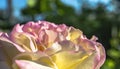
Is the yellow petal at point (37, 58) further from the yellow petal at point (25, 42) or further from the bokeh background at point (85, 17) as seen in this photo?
the bokeh background at point (85, 17)

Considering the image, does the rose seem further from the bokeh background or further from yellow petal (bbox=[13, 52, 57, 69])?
the bokeh background

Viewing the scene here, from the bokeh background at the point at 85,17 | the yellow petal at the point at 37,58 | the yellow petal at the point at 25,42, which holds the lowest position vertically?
the bokeh background at the point at 85,17

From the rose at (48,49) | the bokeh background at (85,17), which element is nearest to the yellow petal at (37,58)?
the rose at (48,49)

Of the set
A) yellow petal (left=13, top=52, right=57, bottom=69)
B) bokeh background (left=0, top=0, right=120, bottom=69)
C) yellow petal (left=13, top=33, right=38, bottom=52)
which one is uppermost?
yellow petal (left=13, top=33, right=38, bottom=52)

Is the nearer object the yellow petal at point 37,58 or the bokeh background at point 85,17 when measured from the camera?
the yellow petal at point 37,58

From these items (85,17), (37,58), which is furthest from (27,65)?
(85,17)

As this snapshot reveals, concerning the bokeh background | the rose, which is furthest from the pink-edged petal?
the bokeh background

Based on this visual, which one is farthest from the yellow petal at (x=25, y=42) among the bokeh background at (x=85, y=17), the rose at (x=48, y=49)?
the bokeh background at (x=85, y=17)

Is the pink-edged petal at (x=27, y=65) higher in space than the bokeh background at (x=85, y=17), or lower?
higher

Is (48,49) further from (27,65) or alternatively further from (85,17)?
(85,17)

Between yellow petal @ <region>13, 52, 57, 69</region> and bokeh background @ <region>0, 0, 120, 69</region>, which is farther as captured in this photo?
bokeh background @ <region>0, 0, 120, 69</region>
